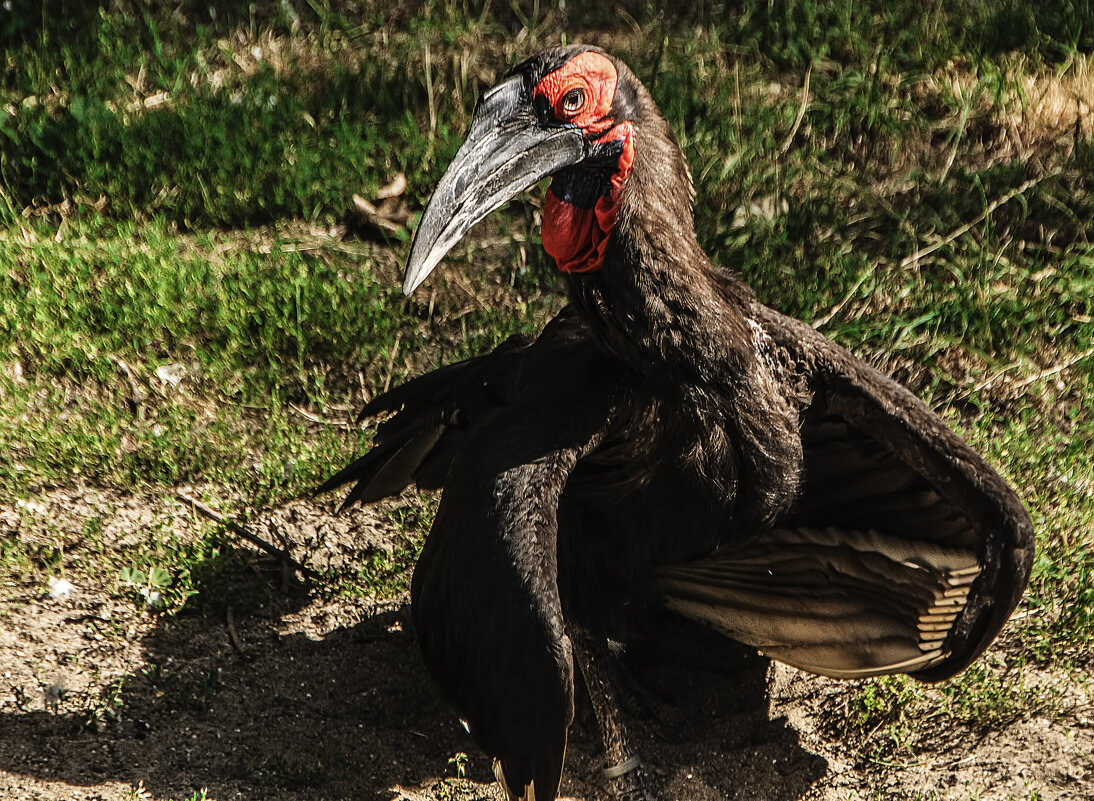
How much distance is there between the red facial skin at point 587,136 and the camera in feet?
10.3

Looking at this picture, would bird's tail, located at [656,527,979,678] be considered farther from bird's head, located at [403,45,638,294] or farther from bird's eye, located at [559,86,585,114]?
bird's eye, located at [559,86,585,114]

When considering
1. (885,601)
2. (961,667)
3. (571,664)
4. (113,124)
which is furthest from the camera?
(113,124)

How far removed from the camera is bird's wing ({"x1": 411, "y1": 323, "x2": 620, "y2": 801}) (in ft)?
10.0

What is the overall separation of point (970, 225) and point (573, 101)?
233 centimetres

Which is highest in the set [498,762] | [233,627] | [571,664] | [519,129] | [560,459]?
[519,129]

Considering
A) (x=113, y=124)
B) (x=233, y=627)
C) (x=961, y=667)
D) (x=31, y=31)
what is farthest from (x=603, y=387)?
(x=31, y=31)

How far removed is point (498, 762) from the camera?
3.27 meters

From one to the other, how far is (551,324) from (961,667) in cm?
137

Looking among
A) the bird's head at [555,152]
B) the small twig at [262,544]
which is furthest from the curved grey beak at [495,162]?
the small twig at [262,544]

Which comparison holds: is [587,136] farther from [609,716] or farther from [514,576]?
[609,716]

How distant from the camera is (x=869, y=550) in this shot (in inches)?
144

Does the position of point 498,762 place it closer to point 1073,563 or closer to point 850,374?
point 850,374

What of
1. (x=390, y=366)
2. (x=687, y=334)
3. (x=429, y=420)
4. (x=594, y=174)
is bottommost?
(x=390, y=366)

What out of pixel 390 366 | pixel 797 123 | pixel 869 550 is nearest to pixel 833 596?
pixel 869 550
